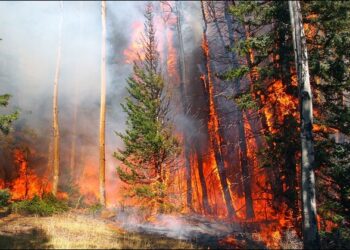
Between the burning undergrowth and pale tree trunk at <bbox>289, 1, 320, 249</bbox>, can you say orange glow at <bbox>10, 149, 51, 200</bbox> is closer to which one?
the burning undergrowth

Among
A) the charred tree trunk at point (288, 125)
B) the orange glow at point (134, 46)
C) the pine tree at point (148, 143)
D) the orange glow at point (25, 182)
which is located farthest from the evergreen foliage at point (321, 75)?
the orange glow at point (134, 46)

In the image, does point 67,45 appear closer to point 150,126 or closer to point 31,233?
point 150,126

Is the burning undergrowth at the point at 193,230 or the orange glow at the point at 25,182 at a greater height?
the orange glow at the point at 25,182

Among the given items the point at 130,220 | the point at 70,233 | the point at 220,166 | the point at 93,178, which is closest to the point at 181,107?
the point at 220,166

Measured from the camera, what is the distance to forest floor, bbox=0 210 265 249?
9680 millimetres

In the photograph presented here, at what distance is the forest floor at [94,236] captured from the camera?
9.68 metres

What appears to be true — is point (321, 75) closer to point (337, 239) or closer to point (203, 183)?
point (337, 239)

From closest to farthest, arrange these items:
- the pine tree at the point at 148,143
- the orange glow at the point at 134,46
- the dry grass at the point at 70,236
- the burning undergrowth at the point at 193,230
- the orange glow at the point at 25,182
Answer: the dry grass at the point at 70,236 < the burning undergrowth at the point at 193,230 < the pine tree at the point at 148,143 < the orange glow at the point at 25,182 < the orange glow at the point at 134,46

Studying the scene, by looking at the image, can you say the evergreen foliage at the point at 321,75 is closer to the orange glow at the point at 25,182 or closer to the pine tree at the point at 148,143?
the pine tree at the point at 148,143

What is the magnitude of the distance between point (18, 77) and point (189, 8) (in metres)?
15.0

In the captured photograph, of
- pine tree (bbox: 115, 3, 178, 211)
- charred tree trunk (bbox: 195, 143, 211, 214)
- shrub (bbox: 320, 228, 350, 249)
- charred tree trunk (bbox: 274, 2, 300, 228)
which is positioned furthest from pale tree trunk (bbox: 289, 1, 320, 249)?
charred tree trunk (bbox: 195, 143, 211, 214)

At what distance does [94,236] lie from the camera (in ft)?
35.6

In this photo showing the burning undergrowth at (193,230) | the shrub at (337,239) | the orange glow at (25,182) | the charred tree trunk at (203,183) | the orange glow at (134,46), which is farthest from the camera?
the orange glow at (134,46)

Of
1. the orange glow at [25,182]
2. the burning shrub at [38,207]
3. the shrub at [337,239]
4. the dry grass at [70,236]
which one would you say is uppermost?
the orange glow at [25,182]
